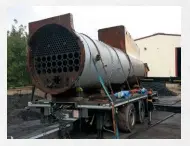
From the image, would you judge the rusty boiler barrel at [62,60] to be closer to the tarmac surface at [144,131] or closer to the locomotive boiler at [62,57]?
the locomotive boiler at [62,57]

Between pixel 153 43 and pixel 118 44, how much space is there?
24.7ft

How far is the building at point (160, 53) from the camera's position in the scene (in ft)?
46.6

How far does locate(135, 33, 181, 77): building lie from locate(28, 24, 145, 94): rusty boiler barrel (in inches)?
291

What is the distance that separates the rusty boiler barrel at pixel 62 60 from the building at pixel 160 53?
24.3 ft

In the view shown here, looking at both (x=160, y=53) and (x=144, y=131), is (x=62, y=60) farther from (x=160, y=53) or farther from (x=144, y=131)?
(x=160, y=53)

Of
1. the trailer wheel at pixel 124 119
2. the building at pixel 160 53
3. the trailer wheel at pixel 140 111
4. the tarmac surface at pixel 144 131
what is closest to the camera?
the tarmac surface at pixel 144 131

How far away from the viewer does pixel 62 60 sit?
6809 mm

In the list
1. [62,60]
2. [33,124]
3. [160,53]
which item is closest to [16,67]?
[33,124]

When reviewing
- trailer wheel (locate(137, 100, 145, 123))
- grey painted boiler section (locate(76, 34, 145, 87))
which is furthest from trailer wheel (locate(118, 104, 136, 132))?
trailer wheel (locate(137, 100, 145, 123))

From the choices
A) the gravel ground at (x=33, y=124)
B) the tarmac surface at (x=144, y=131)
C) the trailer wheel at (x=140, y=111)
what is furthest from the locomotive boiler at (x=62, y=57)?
the trailer wheel at (x=140, y=111)

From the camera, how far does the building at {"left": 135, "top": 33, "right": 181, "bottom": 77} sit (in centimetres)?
1421

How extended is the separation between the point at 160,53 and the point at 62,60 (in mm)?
10095

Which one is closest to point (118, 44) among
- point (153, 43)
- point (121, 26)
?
point (121, 26)

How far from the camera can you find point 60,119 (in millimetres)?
6750
